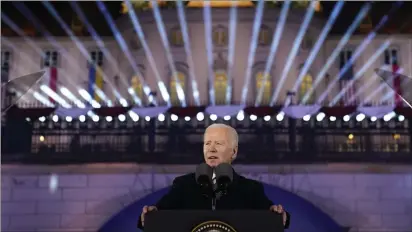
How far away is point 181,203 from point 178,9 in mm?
16208

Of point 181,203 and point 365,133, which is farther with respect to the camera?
point 365,133

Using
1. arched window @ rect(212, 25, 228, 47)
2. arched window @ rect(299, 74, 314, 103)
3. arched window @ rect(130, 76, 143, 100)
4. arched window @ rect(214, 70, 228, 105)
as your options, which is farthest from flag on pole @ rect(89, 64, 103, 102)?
arched window @ rect(299, 74, 314, 103)

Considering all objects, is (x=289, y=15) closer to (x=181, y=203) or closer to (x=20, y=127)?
(x=20, y=127)

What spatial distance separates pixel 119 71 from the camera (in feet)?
58.1

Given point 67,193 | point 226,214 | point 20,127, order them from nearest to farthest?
point 226,214
point 67,193
point 20,127

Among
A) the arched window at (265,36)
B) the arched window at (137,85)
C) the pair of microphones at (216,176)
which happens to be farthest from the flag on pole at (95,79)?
the pair of microphones at (216,176)

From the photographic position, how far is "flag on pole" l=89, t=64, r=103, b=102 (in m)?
16.8

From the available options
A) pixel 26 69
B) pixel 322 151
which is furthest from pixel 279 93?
pixel 322 151

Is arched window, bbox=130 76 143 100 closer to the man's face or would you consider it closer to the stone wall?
the stone wall

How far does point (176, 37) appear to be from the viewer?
18.0m

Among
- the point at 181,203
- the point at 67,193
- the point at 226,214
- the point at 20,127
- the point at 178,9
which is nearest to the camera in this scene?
the point at 226,214

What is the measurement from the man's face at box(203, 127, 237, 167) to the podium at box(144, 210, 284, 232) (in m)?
0.83

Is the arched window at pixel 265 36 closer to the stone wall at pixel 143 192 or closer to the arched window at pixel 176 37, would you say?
the arched window at pixel 176 37

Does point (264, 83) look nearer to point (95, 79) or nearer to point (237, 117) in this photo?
point (95, 79)
